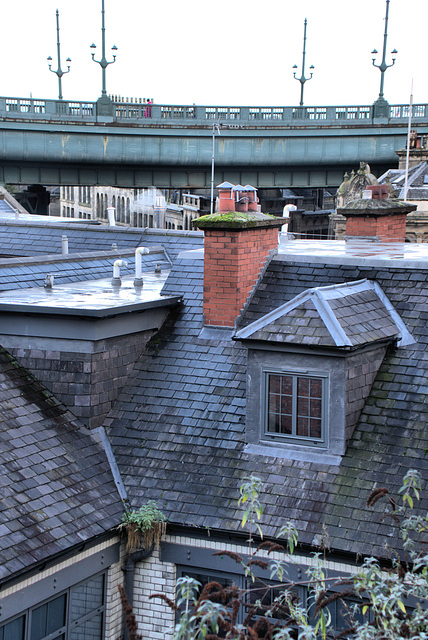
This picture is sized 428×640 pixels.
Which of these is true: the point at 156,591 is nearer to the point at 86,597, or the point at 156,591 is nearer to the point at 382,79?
the point at 86,597

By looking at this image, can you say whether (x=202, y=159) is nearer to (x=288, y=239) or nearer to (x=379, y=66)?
(x=379, y=66)

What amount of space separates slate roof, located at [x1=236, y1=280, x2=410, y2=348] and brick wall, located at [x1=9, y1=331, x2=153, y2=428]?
1995 mm

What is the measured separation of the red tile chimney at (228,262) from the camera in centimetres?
1170

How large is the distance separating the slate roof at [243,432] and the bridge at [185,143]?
27.7m

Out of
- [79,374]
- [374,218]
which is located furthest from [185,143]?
[79,374]

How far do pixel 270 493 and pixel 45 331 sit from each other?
3.70 meters

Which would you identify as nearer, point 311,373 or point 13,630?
point 13,630

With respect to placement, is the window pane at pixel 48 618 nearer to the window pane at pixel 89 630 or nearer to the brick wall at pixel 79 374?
the window pane at pixel 89 630

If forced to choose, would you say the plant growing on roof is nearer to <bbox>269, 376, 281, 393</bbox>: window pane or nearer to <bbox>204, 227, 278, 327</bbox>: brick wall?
<bbox>269, 376, 281, 393</bbox>: window pane

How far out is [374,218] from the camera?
1559cm

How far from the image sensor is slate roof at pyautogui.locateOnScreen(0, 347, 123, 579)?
8578 mm

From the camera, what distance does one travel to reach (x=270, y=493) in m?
9.59

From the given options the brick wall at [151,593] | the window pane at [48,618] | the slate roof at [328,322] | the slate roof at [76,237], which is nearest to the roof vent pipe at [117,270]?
the slate roof at [328,322]

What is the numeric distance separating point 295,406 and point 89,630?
12.2 feet
